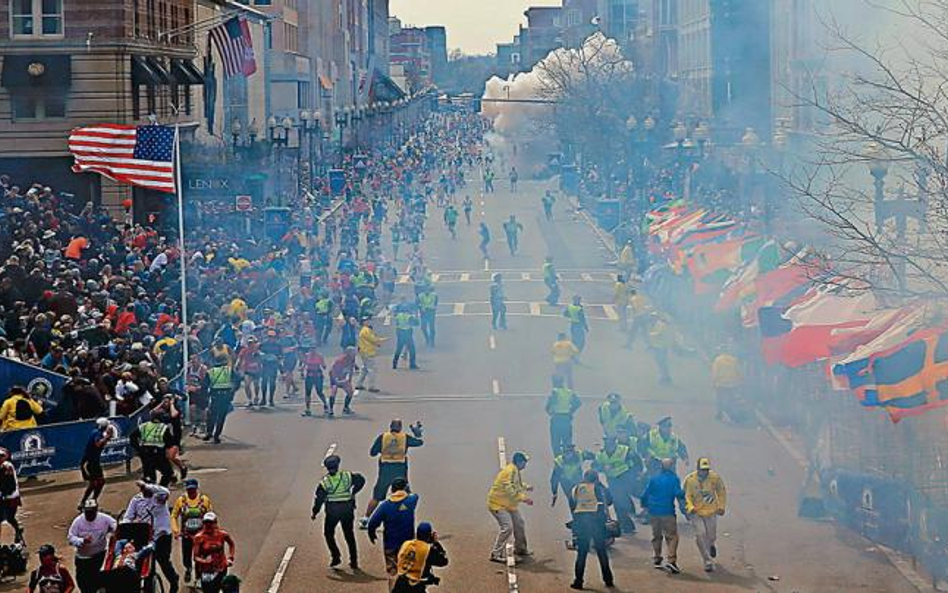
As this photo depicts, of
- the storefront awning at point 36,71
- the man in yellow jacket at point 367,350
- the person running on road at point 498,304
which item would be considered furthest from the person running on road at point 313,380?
the storefront awning at point 36,71

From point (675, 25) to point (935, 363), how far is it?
47.0 m

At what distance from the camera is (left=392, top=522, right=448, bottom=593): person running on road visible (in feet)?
40.0

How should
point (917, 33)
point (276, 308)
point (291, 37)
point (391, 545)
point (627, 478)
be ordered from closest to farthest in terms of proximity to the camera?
point (391, 545), point (627, 478), point (917, 33), point (276, 308), point (291, 37)

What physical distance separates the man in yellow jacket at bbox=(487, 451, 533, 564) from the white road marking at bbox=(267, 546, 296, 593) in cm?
182

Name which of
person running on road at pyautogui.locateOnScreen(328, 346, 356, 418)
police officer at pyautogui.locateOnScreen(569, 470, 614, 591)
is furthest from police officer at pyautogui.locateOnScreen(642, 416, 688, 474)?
person running on road at pyautogui.locateOnScreen(328, 346, 356, 418)

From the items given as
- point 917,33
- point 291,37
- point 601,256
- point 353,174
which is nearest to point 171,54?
point 601,256

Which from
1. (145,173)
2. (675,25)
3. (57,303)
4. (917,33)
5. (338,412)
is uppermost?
(675,25)

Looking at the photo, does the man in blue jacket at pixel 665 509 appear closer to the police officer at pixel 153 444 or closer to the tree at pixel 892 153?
the tree at pixel 892 153

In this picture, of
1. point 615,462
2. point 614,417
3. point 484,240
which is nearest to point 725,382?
point 614,417

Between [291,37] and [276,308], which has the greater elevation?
[291,37]

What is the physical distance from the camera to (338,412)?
76.6 ft

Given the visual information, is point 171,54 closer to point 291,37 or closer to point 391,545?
point 391,545

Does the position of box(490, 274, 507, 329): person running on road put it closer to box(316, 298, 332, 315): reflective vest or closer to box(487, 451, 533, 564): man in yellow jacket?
box(316, 298, 332, 315): reflective vest

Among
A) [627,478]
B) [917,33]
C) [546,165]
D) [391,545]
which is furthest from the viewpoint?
[546,165]
